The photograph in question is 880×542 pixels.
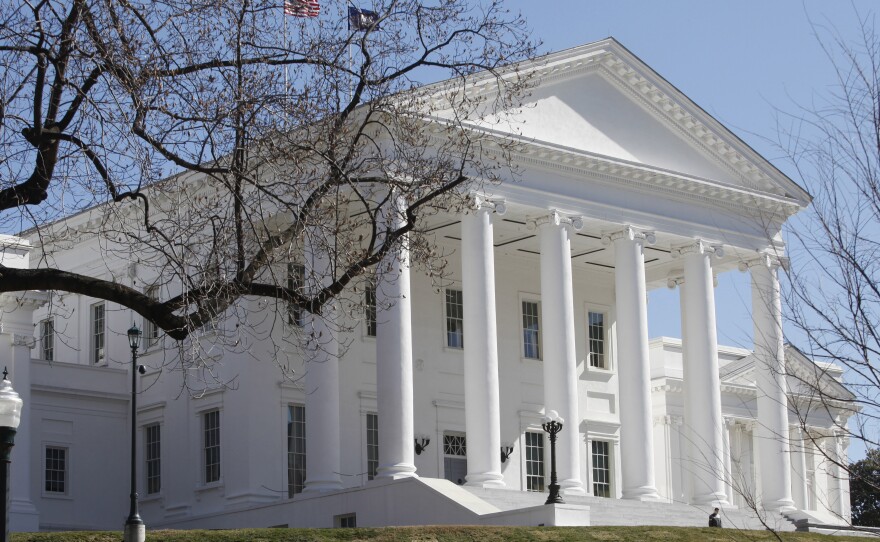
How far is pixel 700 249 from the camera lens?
1815 inches

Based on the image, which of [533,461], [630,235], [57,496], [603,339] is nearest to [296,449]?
[57,496]

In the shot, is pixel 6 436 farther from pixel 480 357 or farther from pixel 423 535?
pixel 480 357

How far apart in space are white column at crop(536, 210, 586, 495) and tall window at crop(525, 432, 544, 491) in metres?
7.42

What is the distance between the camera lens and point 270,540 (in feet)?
99.4

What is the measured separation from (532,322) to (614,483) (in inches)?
241

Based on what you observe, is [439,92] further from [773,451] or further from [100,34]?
[100,34]

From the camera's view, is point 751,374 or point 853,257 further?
point 751,374

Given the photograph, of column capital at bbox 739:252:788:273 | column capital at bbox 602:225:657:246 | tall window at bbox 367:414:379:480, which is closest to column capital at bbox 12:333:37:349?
tall window at bbox 367:414:379:480

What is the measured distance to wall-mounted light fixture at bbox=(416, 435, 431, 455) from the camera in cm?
4616

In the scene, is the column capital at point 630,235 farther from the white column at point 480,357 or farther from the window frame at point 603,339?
the window frame at point 603,339

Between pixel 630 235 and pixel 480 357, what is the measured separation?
23.9 feet

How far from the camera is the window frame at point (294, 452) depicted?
44.1 meters

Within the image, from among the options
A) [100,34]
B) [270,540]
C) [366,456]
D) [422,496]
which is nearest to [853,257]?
[100,34]

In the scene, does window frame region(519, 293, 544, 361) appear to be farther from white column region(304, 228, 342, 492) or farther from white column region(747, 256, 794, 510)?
white column region(304, 228, 342, 492)
